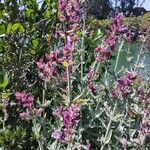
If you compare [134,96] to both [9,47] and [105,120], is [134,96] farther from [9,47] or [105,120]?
[9,47]

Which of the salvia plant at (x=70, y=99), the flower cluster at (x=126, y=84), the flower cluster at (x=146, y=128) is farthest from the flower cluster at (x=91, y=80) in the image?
the flower cluster at (x=146, y=128)

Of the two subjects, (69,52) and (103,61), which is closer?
(69,52)

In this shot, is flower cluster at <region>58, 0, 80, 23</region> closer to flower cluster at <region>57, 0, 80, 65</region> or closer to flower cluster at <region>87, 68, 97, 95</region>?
flower cluster at <region>57, 0, 80, 65</region>

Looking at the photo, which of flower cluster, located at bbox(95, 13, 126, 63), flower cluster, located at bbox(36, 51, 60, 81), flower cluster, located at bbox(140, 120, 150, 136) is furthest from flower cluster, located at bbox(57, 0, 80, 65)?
flower cluster, located at bbox(140, 120, 150, 136)

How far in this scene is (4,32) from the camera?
310 centimetres

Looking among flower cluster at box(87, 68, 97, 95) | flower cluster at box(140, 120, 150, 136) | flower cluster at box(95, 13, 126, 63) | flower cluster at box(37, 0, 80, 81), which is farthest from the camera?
flower cluster at box(87, 68, 97, 95)

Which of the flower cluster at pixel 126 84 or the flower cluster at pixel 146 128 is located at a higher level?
the flower cluster at pixel 126 84

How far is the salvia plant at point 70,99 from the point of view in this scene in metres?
2.85

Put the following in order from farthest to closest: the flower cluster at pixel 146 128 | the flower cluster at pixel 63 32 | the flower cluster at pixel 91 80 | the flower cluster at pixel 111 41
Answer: the flower cluster at pixel 91 80 < the flower cluster at pixel 111 41 < the flower cluster at pixel 63 32 < the flower cluster at pixel 146 128

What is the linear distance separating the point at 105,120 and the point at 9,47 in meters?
1.00

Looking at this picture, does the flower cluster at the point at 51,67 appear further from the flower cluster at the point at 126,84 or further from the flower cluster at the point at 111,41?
the flower cluster at the point at 126,84

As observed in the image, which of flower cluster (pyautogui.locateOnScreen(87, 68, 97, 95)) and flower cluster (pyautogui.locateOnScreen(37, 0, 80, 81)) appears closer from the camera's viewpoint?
flower cluster (pyautogui.locateOnScreen(37, 0, 80, 81))

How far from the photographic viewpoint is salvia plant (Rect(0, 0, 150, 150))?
2846 millimetres

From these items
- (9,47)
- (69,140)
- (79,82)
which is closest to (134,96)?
(79,82)
